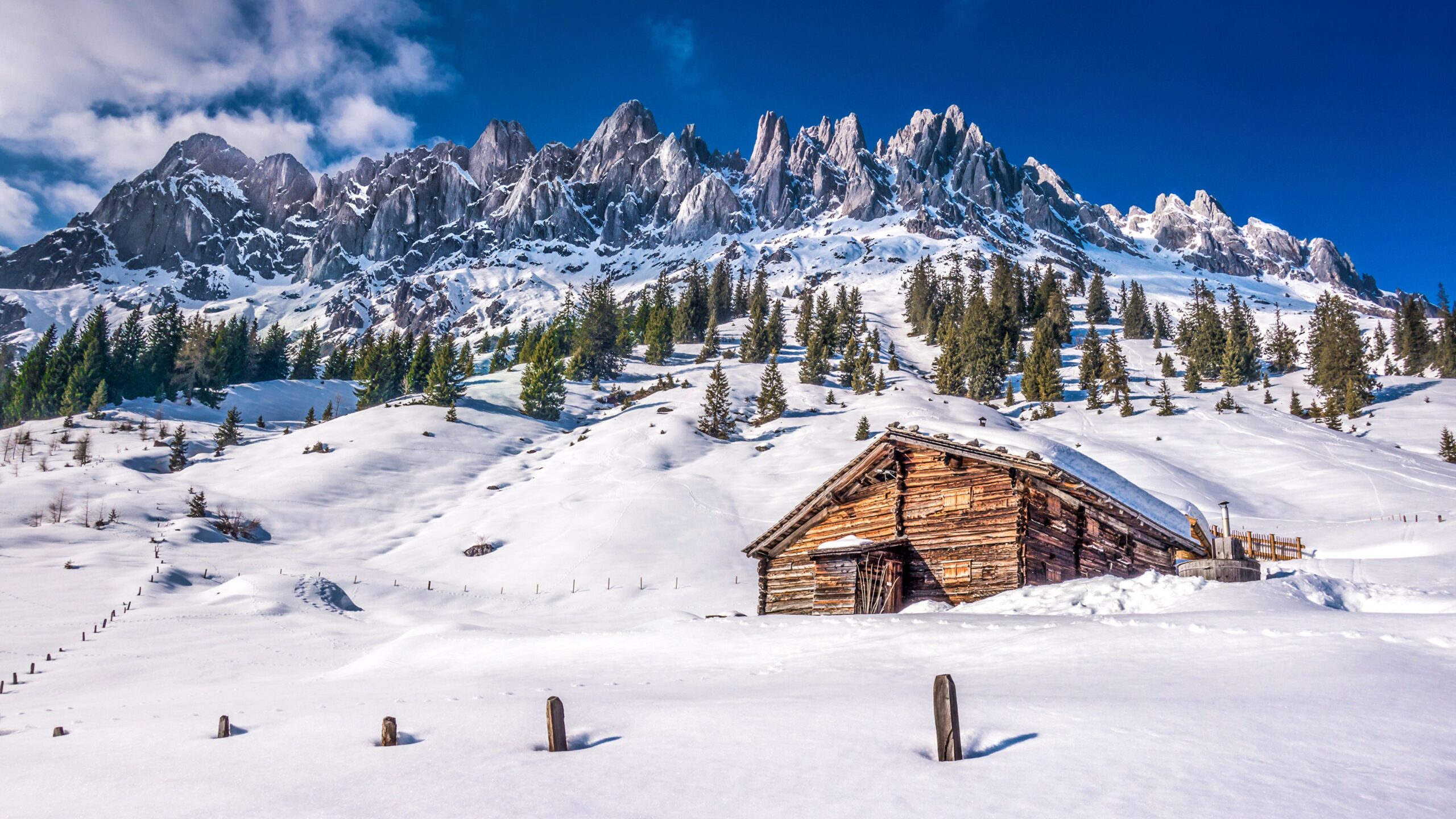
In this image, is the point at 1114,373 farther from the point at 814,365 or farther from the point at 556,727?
the point at 556,727

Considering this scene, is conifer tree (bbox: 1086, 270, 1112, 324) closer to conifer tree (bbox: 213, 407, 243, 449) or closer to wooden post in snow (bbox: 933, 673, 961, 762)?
conifer tree (bbox: 213, 407, 243, 449)

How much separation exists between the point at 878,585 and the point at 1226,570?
25.7 ft

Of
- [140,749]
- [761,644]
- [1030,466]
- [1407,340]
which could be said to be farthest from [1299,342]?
[140,749]

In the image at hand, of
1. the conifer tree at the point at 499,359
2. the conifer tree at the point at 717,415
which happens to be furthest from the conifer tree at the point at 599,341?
the conifer tree at the point at 717,415

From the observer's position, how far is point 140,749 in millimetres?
8203

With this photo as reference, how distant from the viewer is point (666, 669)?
1188cm

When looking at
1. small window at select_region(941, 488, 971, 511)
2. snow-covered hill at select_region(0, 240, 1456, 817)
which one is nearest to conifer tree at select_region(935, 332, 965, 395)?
snow-covered hill at select_region(0, 240, 1456, 817)

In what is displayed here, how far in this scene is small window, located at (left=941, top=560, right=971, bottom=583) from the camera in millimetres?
18344

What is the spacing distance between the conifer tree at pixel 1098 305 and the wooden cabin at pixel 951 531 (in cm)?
11156

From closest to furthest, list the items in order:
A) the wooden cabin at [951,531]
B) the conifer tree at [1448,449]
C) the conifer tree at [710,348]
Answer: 1. the wooden cabin at [951,531]
2. the conifer tree at [1448,449]
3. the conifer tree at [710,348]

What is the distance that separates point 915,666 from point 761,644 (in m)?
3.74

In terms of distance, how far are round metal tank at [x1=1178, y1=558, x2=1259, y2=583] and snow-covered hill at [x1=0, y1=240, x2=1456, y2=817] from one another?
772 millimetres

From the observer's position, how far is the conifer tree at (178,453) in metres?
53.3

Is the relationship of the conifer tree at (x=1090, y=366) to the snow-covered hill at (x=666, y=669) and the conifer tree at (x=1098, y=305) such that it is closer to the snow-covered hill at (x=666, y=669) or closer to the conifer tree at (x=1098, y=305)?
the snow-covered hill at (x=666, y=669)
